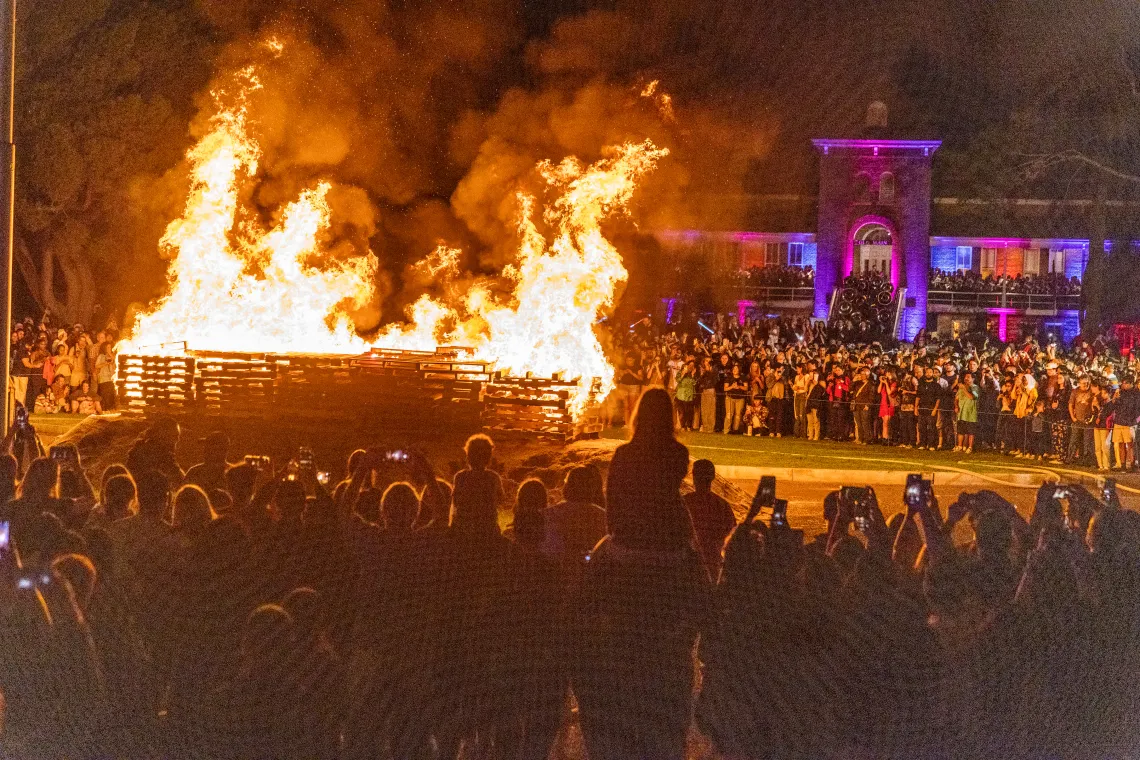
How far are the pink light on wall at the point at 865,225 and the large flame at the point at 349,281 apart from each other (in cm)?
1545

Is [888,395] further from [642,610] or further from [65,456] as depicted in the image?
[65,456]

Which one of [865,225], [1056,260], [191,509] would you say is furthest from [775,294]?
[191,509]

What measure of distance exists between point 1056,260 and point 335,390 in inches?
763

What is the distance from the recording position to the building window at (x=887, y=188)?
27.2m

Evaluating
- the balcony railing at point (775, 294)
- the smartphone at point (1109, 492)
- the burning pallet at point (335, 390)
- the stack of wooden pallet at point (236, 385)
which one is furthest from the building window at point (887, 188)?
the smartphone at point (1109, 492)

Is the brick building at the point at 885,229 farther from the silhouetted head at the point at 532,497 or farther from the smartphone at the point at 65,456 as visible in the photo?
the silhouetted head at the point at 532,497

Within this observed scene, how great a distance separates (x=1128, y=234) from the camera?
1923 centimetres

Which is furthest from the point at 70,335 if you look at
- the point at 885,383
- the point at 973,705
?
the point at 973,705

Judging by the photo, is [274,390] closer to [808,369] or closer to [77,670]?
[808,369]

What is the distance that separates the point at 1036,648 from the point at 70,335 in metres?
12.6

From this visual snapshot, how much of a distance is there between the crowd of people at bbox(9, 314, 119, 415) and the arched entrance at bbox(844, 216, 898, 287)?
1896 cm

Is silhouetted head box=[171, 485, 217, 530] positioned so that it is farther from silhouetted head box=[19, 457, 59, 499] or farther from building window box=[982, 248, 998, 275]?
building window box=[982, 248, 998, 275]

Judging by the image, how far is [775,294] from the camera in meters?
23.5

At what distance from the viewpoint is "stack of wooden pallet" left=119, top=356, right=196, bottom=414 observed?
11.1 meters
